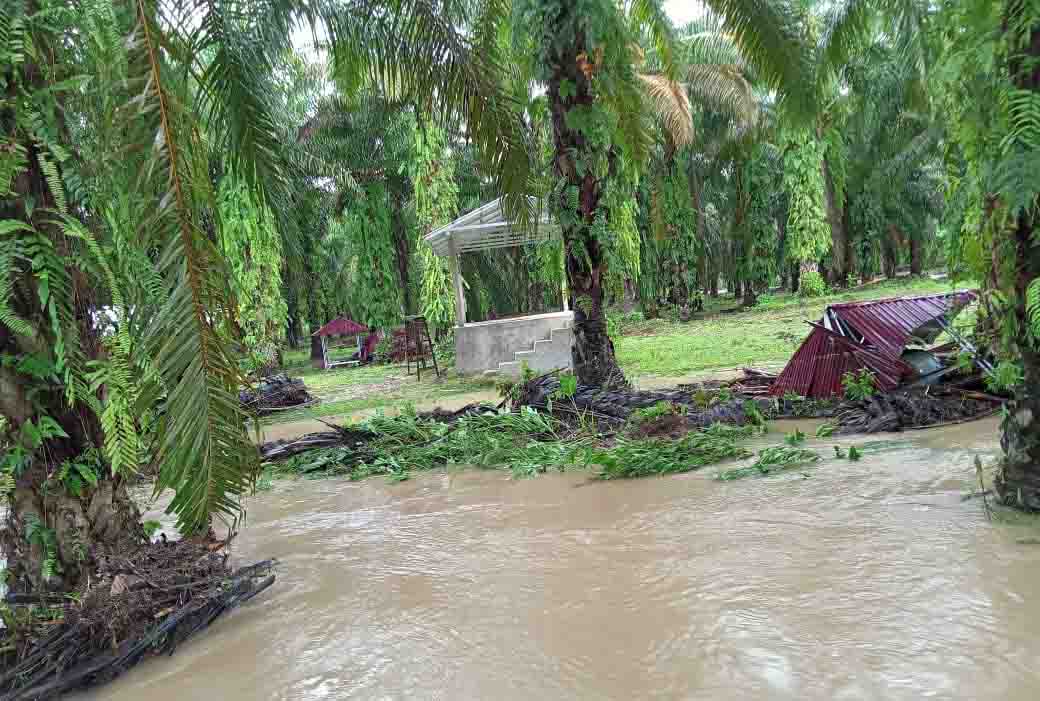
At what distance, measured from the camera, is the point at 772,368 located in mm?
10023

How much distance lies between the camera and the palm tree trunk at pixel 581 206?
7965 mm

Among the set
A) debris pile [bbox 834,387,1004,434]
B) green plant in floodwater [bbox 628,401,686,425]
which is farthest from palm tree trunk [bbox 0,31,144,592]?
debris pile [bbox 834,387,1004,434]

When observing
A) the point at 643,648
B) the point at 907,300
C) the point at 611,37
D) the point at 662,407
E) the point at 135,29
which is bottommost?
the point at 643,648

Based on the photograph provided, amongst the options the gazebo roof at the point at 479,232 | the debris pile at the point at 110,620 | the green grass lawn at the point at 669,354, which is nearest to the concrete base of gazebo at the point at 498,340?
the green grass lawn at the point at 669,354

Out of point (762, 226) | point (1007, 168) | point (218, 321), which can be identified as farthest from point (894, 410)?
point (762, 226)

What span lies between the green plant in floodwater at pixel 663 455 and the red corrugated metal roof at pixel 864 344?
1.59 metres

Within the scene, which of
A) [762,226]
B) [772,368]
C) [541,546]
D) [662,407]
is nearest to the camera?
[541,546]

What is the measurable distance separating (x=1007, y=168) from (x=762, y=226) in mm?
21553

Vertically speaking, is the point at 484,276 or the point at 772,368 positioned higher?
the point at 484,276

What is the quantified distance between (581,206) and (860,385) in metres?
3.47

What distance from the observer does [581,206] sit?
8234mm

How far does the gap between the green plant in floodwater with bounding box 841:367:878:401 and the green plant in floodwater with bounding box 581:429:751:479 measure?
1389 millimetres

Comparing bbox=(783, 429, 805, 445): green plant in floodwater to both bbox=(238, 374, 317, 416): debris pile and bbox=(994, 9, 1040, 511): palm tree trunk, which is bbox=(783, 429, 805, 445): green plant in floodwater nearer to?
bbox=(994, 9, 1040, 511): palm tree trunk

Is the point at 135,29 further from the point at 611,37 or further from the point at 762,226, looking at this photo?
the point at 762,226
